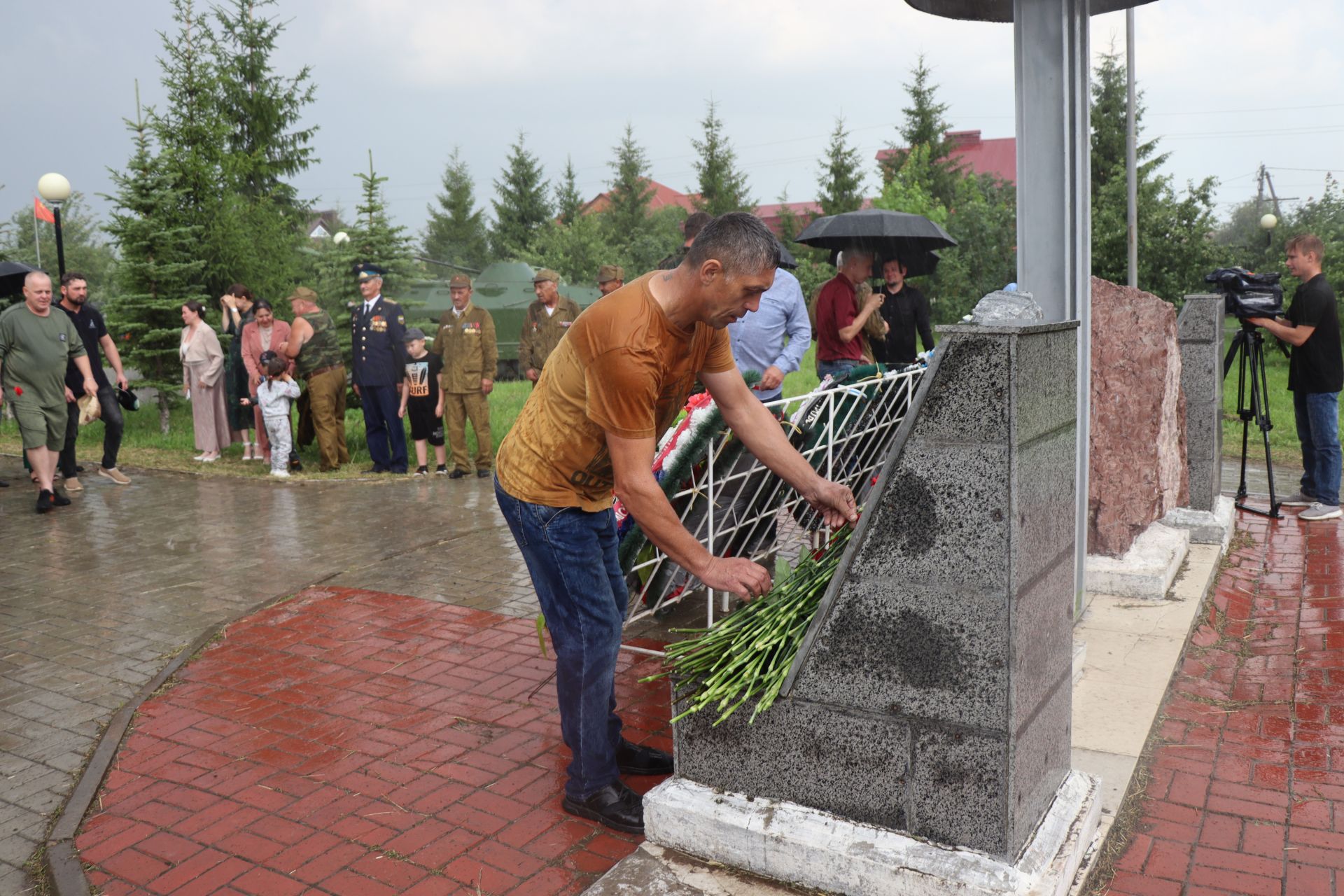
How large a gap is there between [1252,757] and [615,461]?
254 centimetres

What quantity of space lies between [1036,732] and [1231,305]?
561 centimetres

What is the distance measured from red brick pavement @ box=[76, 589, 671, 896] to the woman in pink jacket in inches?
248

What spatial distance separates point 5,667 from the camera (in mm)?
5141

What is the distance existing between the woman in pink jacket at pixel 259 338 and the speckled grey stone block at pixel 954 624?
943 cm

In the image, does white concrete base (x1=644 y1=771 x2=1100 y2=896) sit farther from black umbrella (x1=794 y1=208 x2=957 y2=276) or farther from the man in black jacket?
black umbrella (x1=794 y1=208 x2=957 y2=276)

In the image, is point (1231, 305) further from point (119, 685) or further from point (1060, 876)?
point (119, 685)

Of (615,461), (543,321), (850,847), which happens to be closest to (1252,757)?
(850,847)

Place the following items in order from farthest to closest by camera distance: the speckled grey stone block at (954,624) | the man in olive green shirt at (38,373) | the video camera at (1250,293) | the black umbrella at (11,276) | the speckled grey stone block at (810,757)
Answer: the black umbrella at (11,276) < the man in olive green shirt at (38,373) < the video camera at (1250,293) < the speckled grey stone block at (810,757) < the speckled grey stone block at (954,624)

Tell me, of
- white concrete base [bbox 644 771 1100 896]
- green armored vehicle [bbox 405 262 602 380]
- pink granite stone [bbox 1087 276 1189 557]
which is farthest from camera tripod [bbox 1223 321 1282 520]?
green armored vehicle [bbox 405 262 602 380]

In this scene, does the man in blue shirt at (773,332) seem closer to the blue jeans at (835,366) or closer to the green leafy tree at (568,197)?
the blue jeans at (835,366)

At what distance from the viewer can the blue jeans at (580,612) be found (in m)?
3.29

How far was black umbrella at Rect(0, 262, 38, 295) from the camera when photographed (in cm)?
1088

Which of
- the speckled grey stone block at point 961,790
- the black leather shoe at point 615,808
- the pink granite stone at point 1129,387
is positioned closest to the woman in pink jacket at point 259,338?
the pink granite stone at point 1129,387

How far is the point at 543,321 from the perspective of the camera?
10.7 metres
